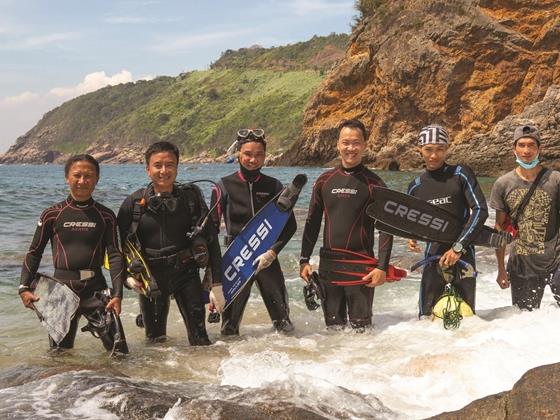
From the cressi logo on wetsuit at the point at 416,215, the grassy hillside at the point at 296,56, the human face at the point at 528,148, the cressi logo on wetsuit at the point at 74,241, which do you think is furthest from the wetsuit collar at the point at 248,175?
the grassy hillside at the point at 296,56

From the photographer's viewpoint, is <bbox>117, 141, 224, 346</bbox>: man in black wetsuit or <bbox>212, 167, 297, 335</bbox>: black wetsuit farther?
<bbox>212, 167, 297, 335</bbox>: black wetsuit

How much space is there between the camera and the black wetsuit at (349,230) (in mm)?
5285

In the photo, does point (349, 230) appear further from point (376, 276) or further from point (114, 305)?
point (114, 305)

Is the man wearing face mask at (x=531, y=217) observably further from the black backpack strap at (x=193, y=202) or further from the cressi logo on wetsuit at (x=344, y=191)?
the black backpack strap at (x=193, y=202)

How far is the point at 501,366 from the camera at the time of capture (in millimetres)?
3902

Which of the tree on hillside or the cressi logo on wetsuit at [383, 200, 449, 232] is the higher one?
the tree on hillside

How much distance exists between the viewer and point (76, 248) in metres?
4.70

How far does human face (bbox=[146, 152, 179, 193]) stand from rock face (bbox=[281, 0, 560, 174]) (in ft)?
87.4

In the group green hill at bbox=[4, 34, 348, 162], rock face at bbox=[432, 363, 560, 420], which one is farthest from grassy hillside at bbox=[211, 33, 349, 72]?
rock face at bbox=[432, 363, 560, 420]

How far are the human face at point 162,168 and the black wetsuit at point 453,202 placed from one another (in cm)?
226

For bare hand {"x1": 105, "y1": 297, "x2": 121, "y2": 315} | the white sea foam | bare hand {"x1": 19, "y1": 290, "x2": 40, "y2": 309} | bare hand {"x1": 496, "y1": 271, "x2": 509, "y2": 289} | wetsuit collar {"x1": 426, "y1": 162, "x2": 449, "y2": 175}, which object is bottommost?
the white sea foam

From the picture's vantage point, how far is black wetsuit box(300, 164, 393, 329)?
17.3 feet

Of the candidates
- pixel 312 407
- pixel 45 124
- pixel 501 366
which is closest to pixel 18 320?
pixel 312 407

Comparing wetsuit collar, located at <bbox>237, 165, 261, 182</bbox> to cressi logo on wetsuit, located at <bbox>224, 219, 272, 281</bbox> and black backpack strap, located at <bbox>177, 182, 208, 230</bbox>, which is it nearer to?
cressi logo on wetsuit, located at <bbox>224, 219, 272, 281</bbox>
